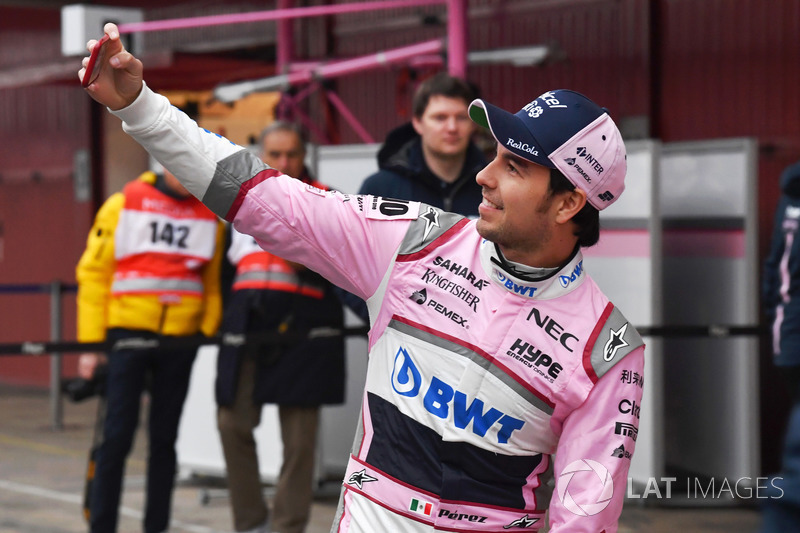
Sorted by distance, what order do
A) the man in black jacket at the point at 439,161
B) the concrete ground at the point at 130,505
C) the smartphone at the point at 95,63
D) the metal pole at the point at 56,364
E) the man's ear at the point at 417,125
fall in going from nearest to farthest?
the smartphone at the point at 95,63, the man in black jacket at the point at 439,161, the man's ear at the point at 417,125, the concrete ground at the point at 130,505, the metal pole at the point at 56,364

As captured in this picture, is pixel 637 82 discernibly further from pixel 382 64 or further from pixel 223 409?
pixel 223 409

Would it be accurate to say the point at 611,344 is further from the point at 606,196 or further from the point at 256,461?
the point at 256,461

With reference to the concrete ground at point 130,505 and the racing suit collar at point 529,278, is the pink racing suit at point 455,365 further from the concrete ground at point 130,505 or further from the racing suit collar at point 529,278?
the concrete ground at point 130,505

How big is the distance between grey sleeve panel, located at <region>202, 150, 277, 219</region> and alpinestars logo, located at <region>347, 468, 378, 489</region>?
616mm

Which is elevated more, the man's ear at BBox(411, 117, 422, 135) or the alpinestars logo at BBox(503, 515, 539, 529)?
the man's ear at BBox(411, 117, 422, 135)

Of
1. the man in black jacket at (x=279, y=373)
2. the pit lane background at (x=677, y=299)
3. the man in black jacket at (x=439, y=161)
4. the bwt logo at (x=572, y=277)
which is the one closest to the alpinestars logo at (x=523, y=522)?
the bwt logo at (x=572, y=277)

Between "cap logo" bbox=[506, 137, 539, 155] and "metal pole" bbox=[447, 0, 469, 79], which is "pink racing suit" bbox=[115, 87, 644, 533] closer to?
"cap logo" bbox=[506, 137, 539, 155]

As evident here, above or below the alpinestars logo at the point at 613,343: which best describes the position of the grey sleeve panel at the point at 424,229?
above

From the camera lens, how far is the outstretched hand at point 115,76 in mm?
2309

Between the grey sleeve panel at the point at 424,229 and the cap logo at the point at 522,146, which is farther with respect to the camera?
the grey sleeve panel at the point at 424,229

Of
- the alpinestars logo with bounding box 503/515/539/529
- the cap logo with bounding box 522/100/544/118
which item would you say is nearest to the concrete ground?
the alpinestars logo with bounding box 503/515/539/529

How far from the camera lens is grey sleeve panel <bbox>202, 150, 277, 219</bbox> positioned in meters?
2.47

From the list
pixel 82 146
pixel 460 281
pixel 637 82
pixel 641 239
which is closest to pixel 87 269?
pixel 641 239

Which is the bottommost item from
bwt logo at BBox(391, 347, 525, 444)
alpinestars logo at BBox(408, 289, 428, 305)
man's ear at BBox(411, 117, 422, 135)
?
bwt logo at BBox(391, 347, 525, 444)
